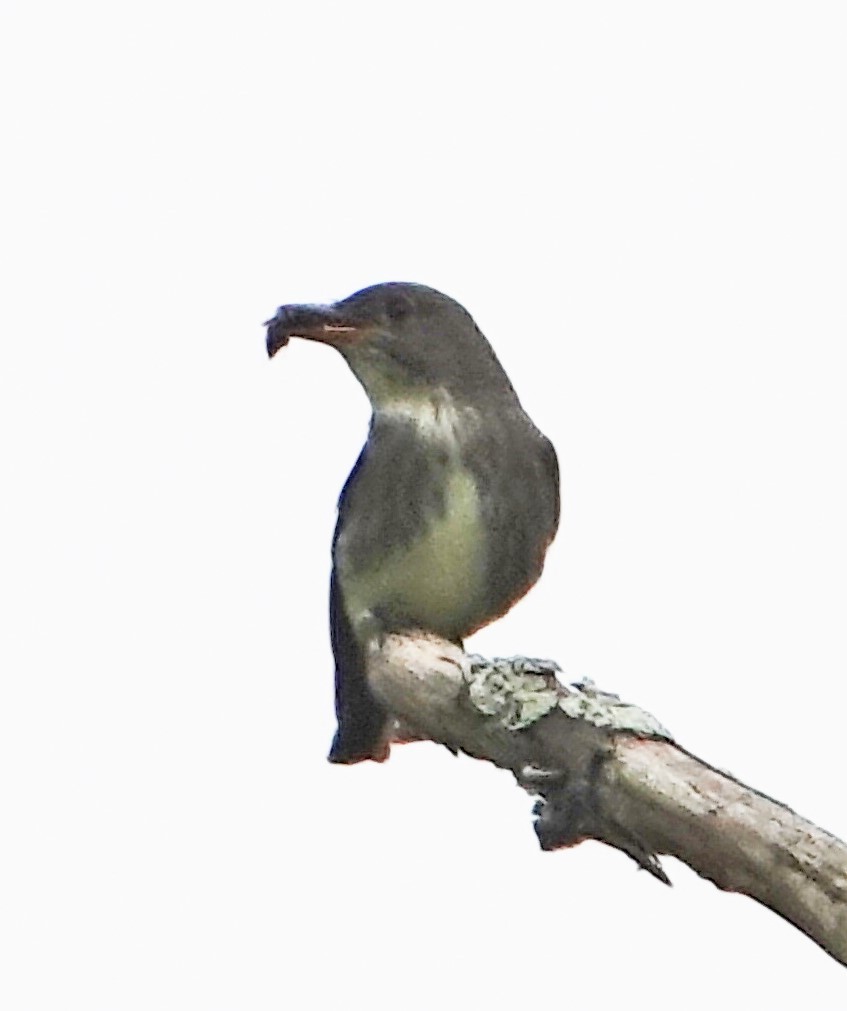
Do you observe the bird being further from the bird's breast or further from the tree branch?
the tree branch

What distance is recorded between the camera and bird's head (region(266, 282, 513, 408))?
400 cm

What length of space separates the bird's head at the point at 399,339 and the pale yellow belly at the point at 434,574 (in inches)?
9.1

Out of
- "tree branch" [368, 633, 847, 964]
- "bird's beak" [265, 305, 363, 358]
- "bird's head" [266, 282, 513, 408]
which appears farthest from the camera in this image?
"bird's head" [266, 282, 513, 408]

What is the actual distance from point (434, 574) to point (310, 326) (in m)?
0.56

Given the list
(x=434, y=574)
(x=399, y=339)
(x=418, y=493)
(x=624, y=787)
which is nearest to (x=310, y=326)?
(x=399, y=339)

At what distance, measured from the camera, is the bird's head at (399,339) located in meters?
4.00

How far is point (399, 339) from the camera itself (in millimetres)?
4035

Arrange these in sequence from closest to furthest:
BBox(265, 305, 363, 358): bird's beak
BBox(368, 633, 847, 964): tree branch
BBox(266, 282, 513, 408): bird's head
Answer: BBox(368, 633, 847, 964): tree branch
BBox(265, 305, 363, 358): bird's beak
BBox(266, 282, 513, 408): bird's head

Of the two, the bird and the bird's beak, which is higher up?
the bird's beak

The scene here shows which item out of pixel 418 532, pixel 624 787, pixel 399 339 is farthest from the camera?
pixel 399 339

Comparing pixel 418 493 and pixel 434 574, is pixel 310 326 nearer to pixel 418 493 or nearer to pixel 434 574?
pixel 418 493

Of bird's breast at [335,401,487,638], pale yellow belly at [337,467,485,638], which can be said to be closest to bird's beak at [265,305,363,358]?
bird's breast at [335,401,487,638]

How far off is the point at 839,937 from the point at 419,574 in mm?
1738

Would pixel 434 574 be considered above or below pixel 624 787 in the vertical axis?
below
